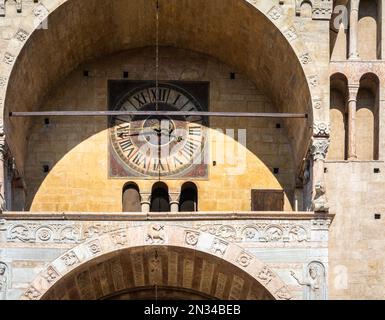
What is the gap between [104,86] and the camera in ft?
102

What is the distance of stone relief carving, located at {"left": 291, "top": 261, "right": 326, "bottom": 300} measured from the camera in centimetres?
2778

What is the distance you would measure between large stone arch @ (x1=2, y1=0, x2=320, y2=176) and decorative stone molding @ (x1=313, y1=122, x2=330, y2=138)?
0.12m

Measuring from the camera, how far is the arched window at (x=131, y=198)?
99.8 ft

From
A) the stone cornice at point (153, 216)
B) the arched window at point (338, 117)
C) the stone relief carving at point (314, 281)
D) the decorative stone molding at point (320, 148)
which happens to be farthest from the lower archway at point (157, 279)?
the arched window at point (338, 117)

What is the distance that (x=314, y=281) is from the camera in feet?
91.4

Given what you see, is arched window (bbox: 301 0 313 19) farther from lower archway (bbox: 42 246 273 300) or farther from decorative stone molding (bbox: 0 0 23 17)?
decorative stone molding (bbox: 0 0 23 17)

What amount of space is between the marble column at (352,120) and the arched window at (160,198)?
3.33 m

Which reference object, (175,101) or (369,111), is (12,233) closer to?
(175,101)

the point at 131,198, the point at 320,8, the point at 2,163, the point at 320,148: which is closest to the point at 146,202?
the point at 131,198

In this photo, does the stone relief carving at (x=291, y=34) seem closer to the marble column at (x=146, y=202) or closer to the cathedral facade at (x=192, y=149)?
the cathedral facade at (x=192, y=149)

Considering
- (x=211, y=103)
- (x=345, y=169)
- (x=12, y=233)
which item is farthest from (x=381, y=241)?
(x=12, y=233)

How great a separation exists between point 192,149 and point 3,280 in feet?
15.5

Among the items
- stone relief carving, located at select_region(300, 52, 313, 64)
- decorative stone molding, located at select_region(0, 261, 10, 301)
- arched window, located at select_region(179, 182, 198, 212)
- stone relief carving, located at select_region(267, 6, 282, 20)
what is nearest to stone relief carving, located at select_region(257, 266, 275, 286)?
arched window, located at select_region(179, 182, 198, 212)

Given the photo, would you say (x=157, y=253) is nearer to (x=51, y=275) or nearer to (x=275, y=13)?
(x=51, y=275)
